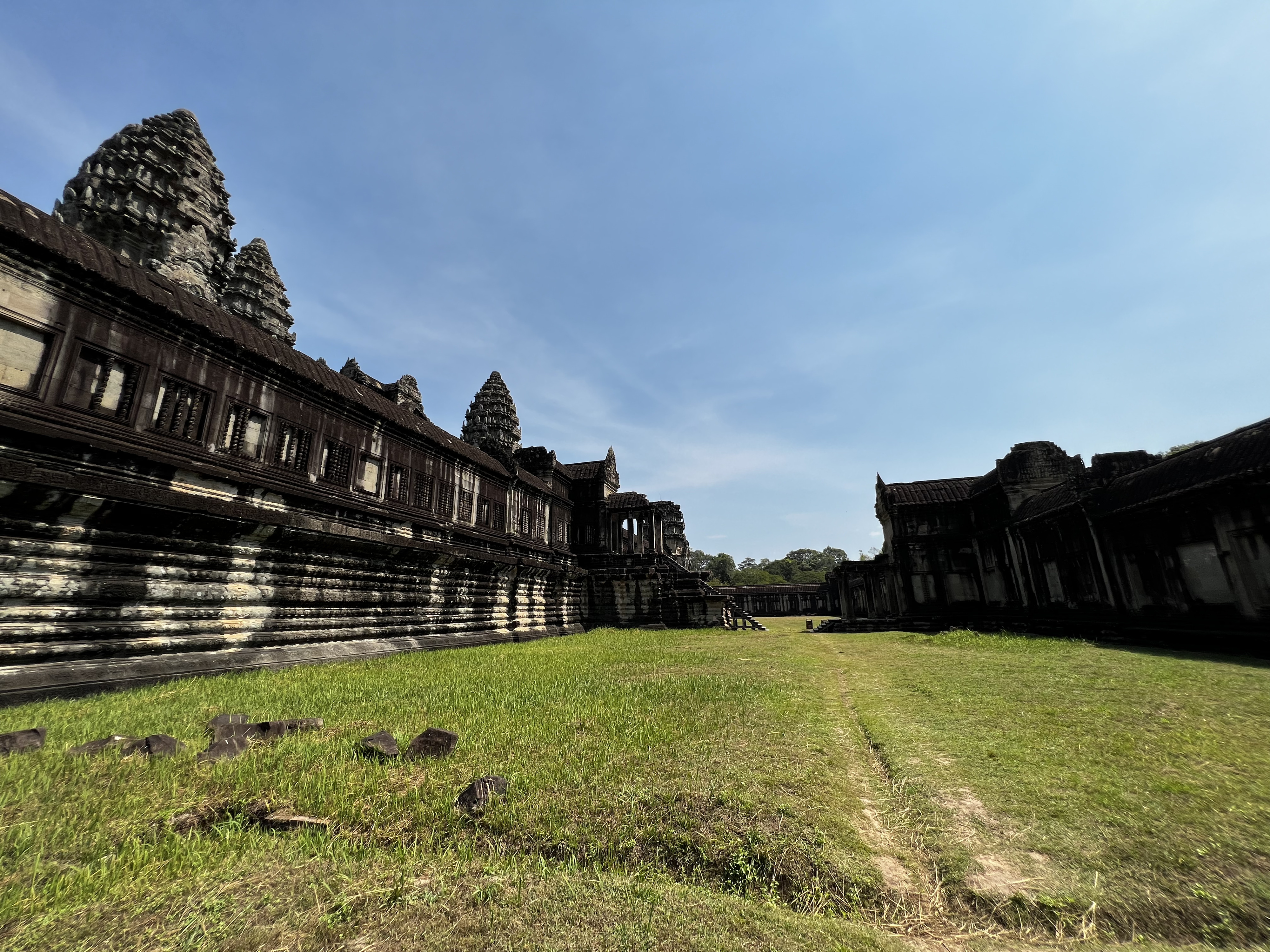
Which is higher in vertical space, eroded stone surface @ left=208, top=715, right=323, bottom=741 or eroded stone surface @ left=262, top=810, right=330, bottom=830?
eroded stone surface @ left=208, top=715, right=323, bottom=741

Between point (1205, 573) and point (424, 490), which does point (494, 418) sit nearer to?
point (424, 490)

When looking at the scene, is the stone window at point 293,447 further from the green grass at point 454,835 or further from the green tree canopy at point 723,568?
the green tree canopy at point 723,568

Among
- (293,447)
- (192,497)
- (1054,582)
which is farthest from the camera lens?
(1054,582)

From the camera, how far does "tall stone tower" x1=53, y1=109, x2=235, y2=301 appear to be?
74.8 ft

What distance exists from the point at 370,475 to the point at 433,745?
42.3 ft

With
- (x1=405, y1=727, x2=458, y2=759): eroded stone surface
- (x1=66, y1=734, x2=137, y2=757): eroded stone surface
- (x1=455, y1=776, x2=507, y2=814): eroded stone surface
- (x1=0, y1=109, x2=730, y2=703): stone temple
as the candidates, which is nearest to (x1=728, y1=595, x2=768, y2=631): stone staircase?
(x1=0, y1=109, x2=730, y2=703): stone temple

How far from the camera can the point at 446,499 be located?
Result: 19203 millimetres

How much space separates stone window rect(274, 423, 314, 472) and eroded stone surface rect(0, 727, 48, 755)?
8.99 metres

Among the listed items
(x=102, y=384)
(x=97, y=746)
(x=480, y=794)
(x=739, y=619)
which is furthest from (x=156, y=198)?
(x=739, y=619)

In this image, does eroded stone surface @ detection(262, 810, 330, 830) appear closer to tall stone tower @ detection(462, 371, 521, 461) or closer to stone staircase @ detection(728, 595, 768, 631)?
stone staircase @ detection(728, 595, 768, 631)

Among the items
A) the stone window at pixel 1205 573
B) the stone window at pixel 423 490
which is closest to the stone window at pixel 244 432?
the stone window at pixel 423 490

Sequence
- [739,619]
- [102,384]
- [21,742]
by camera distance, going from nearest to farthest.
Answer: [21,742], [102,384], [739,619]

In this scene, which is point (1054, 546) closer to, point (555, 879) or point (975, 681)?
point (975, 681)

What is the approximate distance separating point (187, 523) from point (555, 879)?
10.6 meters
